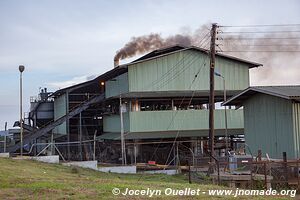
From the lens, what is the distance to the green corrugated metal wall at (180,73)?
32.8 meters

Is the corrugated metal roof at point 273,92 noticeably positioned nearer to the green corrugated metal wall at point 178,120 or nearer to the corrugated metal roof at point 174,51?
the green corrugated metal wall at point 178,120

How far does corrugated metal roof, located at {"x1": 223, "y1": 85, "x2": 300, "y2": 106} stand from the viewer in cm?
2111

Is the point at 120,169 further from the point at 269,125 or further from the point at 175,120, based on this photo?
the point at 269,125

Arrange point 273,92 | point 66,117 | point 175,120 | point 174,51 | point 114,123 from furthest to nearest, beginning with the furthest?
point 66,117 → point 114,123 → point 174,51 → point 175,120 → point 273,92

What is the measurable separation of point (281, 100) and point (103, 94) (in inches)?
719

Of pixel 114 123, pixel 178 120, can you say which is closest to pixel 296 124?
pixel 178 120

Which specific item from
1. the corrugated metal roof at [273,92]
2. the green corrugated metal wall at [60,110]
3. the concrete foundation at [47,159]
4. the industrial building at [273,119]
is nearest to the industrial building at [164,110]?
the green corrugated metal wall at [60,110]

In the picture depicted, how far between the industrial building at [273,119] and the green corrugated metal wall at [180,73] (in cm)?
736

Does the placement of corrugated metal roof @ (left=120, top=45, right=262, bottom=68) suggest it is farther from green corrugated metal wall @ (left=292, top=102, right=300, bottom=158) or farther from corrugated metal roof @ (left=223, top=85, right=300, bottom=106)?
green corrugated metal wall @ (left=292, top=102, right=300, bottom=158)

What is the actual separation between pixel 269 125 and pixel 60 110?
2525 cm

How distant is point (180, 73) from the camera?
33.5 meters

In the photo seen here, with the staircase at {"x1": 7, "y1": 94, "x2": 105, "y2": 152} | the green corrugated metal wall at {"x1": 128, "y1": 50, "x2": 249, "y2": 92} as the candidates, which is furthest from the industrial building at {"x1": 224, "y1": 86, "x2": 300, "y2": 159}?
the staircase at {"x1": 7, "y1": 94, "x2": 105, "y2": 152}

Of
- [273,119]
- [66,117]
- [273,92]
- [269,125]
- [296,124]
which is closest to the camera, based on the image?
[296,124]

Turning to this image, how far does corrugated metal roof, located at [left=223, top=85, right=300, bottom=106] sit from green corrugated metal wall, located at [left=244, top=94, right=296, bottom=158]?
437 millimetres
